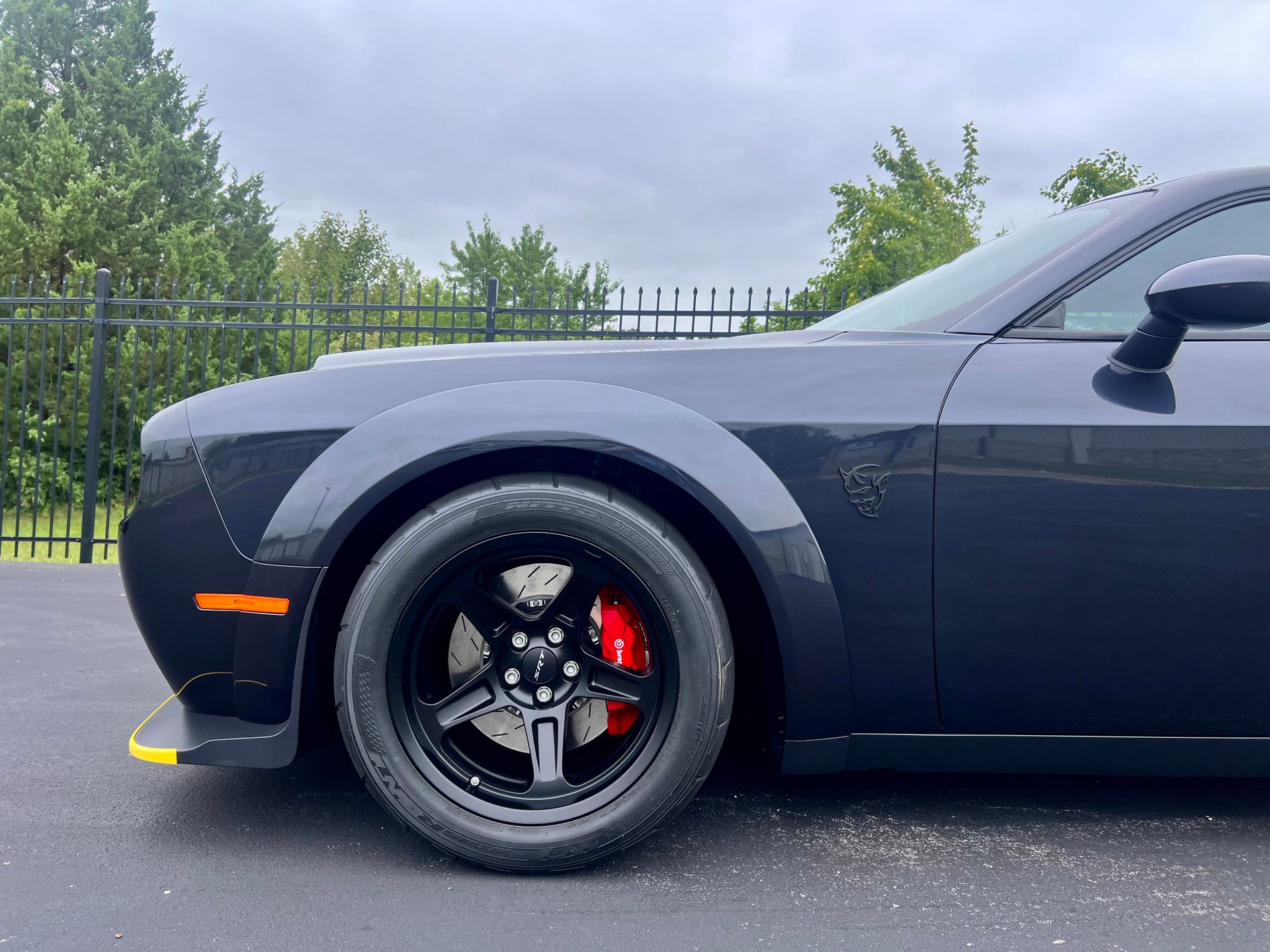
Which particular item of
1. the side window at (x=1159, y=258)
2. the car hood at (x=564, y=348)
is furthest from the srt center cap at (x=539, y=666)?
the side window at (x=1159, y=258)

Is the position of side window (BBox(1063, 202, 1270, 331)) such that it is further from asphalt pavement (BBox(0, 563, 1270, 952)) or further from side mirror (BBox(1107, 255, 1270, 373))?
asphalt pavement (BBox(0, 563, 1270, 952))

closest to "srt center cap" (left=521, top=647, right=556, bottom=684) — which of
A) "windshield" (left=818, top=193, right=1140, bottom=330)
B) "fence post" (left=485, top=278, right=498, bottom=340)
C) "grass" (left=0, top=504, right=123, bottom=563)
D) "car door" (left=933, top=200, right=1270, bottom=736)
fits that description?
"car door" (left=933, top=200, right=1270, bottom=736)

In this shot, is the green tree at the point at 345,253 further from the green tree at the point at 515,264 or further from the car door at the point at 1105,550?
the car door at the point at 1105,550

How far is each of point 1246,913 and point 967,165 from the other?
20.9 m

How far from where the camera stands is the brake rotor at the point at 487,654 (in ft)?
5.88

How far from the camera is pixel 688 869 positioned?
1762 mm

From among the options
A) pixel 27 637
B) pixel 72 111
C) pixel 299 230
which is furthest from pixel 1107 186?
pixel 299 230

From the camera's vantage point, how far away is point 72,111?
802 inches

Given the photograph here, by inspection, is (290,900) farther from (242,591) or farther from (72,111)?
(72,111)

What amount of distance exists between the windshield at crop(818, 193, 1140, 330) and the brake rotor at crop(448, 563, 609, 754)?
37.1 inches

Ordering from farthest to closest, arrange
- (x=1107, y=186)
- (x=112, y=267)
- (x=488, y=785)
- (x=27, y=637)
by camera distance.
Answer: (x=112, y=267) < (x=1107, y=186) < (x=27, y=637) < (x=488, y=785)

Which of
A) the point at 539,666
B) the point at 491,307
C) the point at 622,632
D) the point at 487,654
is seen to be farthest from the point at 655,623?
the point at 491,307

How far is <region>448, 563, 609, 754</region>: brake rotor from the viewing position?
1.79 metres

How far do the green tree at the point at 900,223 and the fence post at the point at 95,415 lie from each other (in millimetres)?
12170
